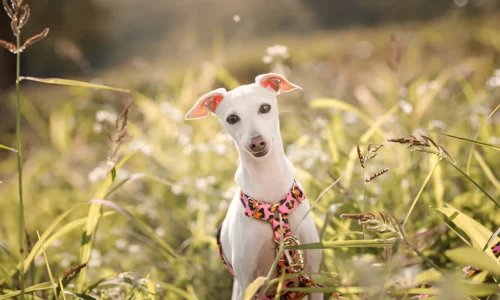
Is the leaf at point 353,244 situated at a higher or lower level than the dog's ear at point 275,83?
lower

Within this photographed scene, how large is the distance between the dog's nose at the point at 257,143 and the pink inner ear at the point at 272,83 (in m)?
0.28

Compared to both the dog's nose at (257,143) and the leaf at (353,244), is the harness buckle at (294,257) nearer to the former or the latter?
the leaf at (353,244)

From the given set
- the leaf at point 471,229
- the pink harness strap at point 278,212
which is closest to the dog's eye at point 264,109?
Result: the pink harness strap at point 278,212

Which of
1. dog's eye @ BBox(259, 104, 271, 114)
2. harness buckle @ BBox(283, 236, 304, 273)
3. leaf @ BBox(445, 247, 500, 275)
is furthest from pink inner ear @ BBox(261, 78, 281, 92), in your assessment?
leaf @ BBox(445, 247, 500, 275)

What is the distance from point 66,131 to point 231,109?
3.95 meters

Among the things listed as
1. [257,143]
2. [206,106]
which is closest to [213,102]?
[206,106]

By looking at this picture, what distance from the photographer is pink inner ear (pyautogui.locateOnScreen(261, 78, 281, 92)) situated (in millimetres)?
1840

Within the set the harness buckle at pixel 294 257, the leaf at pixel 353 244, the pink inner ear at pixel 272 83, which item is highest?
the pink inner ear at pixel 272 83

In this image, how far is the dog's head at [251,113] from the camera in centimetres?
166

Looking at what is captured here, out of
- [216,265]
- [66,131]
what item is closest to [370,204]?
[216,265]

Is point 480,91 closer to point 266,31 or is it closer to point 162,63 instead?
point 266,31

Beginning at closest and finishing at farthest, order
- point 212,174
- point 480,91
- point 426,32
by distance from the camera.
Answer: point 212,174 → point 480,91 → point 426,32

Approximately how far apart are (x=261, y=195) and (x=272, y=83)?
438 millimetres

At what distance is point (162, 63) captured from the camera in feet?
27.8
